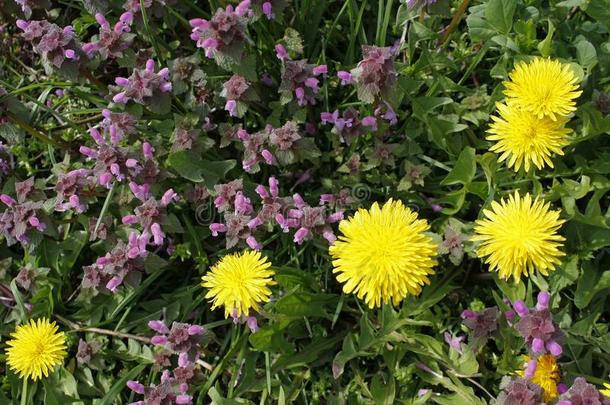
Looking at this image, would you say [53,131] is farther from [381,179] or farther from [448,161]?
[448,161]

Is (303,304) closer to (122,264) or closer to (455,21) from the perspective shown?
(122,264)

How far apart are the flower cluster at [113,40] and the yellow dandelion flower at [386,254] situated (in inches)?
50.6

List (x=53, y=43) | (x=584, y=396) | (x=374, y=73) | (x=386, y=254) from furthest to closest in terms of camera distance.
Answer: (x=53, y=43)
(x=374, y=73)
(x=386, y=254)
(x=584, y=396)

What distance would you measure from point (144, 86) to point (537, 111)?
147 centimetres

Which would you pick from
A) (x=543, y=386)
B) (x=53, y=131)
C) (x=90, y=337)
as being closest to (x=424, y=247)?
(x=543, y=386)

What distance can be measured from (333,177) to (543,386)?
120cm

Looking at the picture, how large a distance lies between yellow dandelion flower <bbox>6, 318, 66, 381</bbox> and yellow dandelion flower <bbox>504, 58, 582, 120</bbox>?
1998mm

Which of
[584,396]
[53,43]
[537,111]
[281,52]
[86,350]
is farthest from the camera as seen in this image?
[86,350]

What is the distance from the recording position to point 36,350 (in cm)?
262

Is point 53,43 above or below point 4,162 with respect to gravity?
above

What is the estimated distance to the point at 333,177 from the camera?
2875 mm

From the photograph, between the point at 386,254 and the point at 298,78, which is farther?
the point at 298,78

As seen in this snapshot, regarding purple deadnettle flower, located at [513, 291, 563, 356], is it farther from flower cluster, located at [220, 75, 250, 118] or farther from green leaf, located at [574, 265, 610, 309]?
flower cluster, located at [220, 75, 250, 118]

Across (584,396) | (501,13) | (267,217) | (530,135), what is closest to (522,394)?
(584,396)
